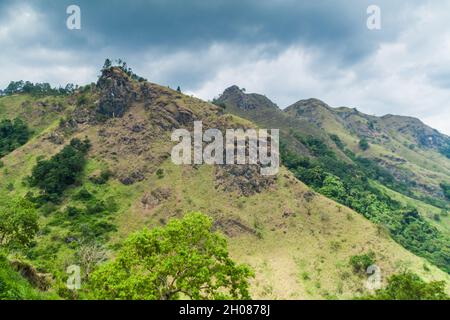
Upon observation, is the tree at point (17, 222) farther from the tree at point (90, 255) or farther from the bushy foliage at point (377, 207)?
the bushy foliage at point (377, 207)

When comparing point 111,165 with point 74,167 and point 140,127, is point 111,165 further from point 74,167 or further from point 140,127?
point 140,127

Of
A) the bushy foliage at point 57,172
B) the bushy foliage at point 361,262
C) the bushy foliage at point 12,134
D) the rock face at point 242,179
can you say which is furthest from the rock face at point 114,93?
the bushy foliage at point 361,262

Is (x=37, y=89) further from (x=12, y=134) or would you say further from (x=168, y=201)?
(x=168, y=201)

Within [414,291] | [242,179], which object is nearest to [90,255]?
[242,179]

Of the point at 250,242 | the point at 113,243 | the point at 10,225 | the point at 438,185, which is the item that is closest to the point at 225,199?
the point at 250,242

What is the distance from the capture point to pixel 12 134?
11481 centimetres

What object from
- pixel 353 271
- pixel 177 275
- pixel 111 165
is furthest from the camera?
pixel 111 165

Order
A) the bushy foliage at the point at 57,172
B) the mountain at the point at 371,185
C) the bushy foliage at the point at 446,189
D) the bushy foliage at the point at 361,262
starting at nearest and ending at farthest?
the bushy foliage at the point at 361,262 < the bushy foliage at the point at 57,172 < the mountain at the point at 371,185 < the bushy foliage at the point at 446,189

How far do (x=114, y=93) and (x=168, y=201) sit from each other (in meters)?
43.9

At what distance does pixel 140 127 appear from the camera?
105188 millimetres

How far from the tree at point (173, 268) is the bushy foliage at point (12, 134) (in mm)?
97170

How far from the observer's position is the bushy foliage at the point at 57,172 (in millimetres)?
83894
